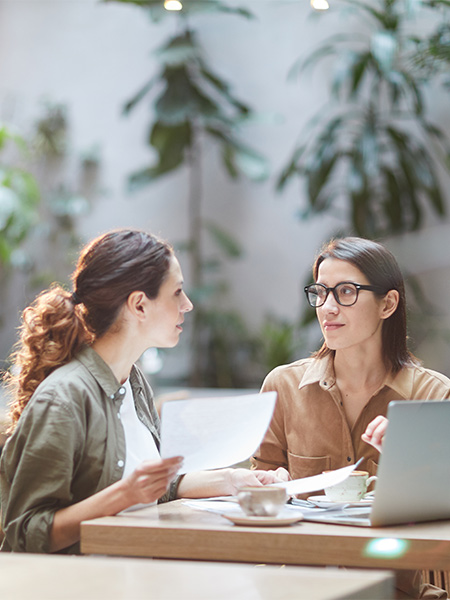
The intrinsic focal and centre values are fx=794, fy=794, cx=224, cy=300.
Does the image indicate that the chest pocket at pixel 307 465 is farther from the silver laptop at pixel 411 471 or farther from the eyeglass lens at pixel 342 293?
the silver laptop at pixel 411 471

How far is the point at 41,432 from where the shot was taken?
1513 mm

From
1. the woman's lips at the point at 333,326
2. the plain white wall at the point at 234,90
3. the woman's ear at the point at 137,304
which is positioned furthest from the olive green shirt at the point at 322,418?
the plain white wall at the point at 234,90

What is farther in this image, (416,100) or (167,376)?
(167,376)

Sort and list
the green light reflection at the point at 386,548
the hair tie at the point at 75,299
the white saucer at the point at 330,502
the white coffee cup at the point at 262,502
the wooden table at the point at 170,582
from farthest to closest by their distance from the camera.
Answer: the hair tie at the point at 75,299
the white saucer at the point at 330,502
the white coffee cup at the point at 262,502
the green light reflection at the point at 386,548
the wooden table at the point at 170,582

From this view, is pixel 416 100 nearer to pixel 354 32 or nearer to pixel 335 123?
pixel 335 123

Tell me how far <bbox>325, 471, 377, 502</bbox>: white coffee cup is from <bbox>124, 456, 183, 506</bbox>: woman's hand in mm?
338

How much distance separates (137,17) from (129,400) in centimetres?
441

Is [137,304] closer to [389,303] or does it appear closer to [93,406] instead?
[93,406]

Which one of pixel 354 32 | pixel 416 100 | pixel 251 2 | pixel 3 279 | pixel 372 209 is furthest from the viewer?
pixel 3 279

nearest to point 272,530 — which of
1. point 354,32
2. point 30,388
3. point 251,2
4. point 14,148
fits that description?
point 30,388

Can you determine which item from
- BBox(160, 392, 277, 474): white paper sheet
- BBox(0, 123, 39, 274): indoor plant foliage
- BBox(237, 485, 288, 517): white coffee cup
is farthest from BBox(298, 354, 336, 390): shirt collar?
BBox(0, 123, 39, 274): indoor plant foliage

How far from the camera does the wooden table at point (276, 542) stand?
3.95 feet

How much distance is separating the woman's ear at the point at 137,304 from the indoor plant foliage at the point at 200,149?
3.03 metres

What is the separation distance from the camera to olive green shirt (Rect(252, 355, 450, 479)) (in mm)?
1910
